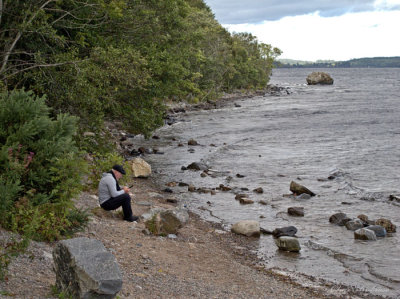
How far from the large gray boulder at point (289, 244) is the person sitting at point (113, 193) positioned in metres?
4.30

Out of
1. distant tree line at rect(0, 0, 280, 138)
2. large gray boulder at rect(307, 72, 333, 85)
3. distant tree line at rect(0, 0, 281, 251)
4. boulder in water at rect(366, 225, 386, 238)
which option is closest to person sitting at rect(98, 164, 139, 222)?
distant tree line at rect(0, 0, 281, 251)

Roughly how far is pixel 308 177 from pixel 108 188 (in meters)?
13.7

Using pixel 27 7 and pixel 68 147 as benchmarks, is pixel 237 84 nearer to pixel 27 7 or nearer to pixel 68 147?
pixel 27 7

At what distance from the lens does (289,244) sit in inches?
509

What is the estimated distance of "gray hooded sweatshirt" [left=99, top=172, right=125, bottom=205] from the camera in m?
11.7

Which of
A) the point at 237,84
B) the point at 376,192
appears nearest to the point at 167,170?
the point at 376,192

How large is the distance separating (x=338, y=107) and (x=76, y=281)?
60.2 m

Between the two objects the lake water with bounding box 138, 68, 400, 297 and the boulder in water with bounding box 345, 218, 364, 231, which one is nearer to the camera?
the lake water with bounding box 138, 68, 400, 297

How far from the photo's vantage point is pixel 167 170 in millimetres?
23578

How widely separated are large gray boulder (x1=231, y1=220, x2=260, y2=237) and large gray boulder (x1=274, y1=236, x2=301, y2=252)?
1.19 meters

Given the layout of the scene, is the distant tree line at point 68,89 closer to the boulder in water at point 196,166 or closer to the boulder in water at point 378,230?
the boulder in water at point 196,166

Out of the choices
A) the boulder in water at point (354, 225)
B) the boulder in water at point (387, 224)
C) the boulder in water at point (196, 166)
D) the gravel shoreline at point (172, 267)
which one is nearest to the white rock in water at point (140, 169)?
the boulder in water at point (196, 166)

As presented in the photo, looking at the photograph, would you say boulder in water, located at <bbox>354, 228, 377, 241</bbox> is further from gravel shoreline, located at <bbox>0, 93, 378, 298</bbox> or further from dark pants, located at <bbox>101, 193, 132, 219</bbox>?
dark pants, located at <bbox>101, 193, 132, 219</bbox>

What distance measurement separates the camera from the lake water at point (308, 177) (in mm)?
12281
